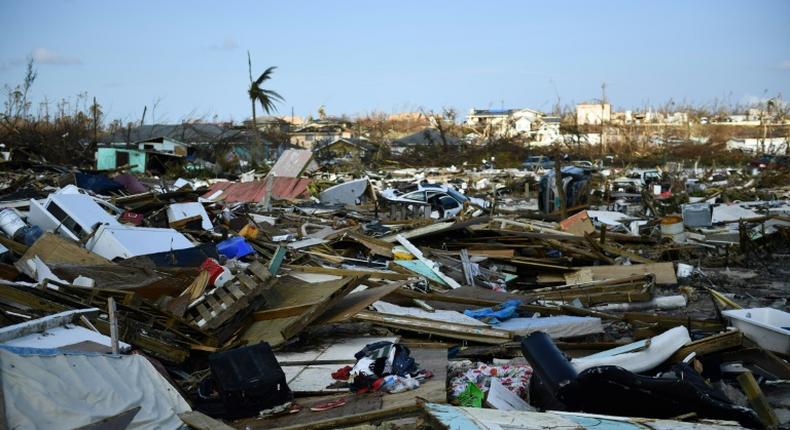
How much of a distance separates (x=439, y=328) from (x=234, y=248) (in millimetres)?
3829

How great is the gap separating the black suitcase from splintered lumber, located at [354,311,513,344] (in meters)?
1.97

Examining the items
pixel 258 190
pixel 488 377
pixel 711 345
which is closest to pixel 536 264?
pixel 711 345

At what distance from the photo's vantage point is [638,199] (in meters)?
21.4

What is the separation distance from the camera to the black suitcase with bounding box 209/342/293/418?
473cm

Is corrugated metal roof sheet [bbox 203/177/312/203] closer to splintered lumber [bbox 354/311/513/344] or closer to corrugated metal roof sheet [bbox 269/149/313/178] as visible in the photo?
corrugated metal roof sheet [bbox 269/149/313/178]

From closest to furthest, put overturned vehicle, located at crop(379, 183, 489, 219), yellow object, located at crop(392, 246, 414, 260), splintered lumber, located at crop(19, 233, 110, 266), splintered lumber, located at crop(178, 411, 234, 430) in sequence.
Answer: splintered lumber, located at crop(178, 411, 234, 430) → splintered lumber, located at crop(19, 233, 110, 266) → yellow object, located at crop(392, 246, 414, 260) → overturned vehicle, located at crop(379, 183, 489, 219)

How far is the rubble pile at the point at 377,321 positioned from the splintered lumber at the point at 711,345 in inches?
0.6

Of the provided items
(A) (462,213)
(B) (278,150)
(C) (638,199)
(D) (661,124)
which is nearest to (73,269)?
(A) (462,213)

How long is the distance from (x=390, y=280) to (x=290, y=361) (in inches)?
119

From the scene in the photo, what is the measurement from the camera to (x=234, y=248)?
9719 mm

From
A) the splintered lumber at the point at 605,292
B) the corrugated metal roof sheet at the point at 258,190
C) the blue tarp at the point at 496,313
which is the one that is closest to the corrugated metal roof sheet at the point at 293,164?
the corrugated metal roof sheet at the point at 258,190

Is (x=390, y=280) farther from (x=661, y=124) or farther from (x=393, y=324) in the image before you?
(x=661, y=124)

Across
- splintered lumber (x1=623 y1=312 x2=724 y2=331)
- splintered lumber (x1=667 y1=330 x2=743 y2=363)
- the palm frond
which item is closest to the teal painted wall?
the palm frond

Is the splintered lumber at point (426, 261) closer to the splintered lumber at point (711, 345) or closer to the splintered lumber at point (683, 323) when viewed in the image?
the splintered lumber at point (683, 323)
